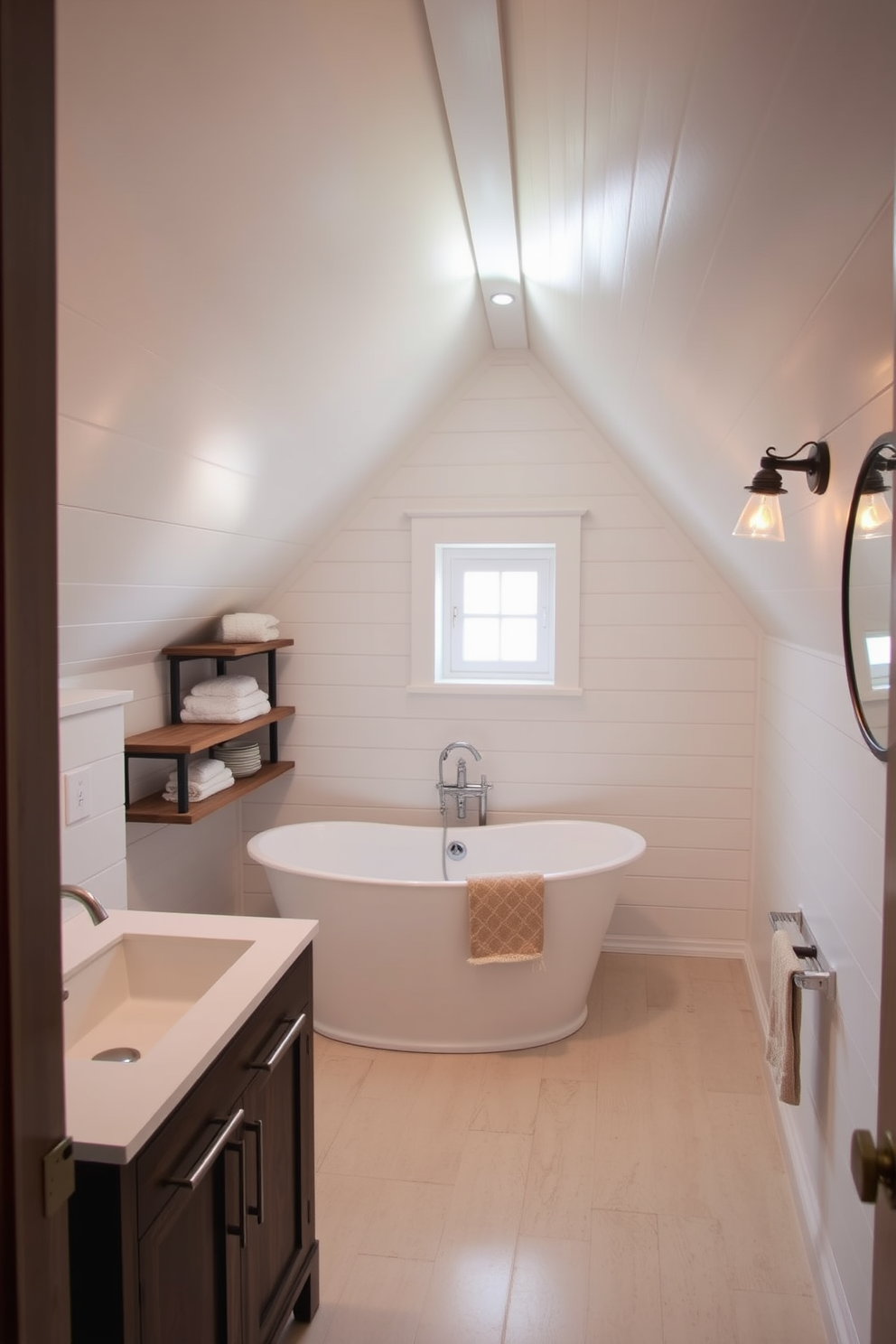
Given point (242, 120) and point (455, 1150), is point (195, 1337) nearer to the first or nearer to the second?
point (455, 1150)

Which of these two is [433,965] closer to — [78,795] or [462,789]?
[462,789]

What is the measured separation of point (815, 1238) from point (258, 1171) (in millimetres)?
1406

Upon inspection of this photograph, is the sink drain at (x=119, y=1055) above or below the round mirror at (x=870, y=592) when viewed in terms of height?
below

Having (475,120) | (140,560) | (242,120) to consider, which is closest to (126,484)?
(140,560)

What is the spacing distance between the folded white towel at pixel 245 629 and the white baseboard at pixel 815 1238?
98.0 inches

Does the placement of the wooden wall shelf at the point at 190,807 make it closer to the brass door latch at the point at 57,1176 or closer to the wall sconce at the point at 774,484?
Result: the wall sconce at the point at 774,484

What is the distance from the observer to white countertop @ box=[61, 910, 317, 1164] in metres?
1.23

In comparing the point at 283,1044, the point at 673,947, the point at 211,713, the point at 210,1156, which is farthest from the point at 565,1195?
the point at 211,713

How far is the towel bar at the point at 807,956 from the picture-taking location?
2.11 metres

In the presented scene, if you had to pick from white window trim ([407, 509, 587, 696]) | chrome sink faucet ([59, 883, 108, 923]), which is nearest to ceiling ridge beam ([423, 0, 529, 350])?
white window trim ([407, 509, 587, 696])

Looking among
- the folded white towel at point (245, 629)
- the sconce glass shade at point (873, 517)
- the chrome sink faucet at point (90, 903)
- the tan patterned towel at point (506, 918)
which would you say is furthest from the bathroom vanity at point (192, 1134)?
the folded white towel at point (245, 629)

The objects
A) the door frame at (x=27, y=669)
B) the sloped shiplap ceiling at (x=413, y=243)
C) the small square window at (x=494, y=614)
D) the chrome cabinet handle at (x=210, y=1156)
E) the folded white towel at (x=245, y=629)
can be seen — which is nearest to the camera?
the door frame at (x=27, y=669)

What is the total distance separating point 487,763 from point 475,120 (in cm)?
273

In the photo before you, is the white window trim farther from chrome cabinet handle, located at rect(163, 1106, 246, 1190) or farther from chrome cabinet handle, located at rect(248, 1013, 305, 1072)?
chrome cabinet handle, located at rect(163, 1106, 246, 1190)
